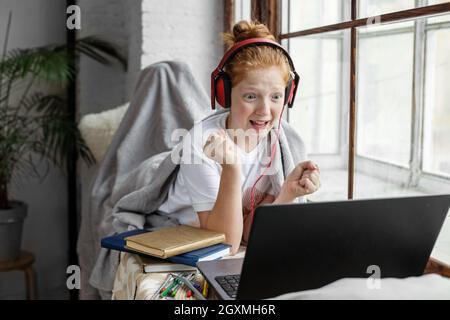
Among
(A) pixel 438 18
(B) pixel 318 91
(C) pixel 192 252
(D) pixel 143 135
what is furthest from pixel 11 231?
(A) pixel 438 18

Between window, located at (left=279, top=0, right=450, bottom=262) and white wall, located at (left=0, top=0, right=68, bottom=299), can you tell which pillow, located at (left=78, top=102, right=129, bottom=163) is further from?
window, located at (left=279, top=0, right=450, bottom=262)

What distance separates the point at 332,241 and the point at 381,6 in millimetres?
820

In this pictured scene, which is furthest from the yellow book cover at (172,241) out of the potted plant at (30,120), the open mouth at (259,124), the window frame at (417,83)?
the potted plant at (30,120)

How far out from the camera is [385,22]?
143 cm

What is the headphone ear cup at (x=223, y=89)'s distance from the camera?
55.3 inches

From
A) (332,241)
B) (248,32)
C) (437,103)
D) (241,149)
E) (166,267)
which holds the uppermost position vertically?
(248,32)

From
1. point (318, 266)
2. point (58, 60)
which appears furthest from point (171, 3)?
point (318, 266)

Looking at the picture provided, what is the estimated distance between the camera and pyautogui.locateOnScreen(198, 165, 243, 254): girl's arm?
1344mm

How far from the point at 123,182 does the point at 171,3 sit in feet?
3.60

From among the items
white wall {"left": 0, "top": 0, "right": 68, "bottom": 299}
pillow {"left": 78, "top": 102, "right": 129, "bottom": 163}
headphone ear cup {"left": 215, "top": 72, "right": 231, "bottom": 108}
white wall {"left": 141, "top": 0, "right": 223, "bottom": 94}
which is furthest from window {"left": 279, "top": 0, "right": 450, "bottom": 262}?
white wall {"left": 0, "top": 0, "right": 68, "bottom": 299}

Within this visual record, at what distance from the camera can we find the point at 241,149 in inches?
60.1

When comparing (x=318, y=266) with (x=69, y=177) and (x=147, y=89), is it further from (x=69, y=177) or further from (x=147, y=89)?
(x=69, y=177)

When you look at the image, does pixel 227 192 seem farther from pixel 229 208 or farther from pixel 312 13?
pixel 312 13

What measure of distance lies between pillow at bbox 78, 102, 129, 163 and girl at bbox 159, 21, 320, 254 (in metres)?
1.17
